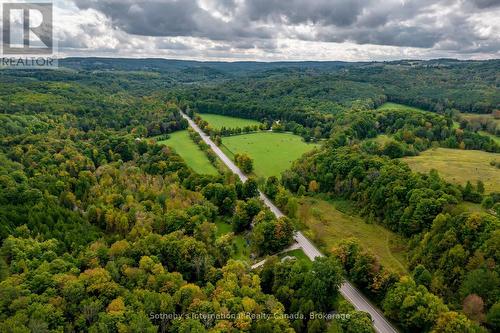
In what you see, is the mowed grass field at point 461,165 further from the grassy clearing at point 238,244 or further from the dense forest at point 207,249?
the grassy clearing at point 238,244

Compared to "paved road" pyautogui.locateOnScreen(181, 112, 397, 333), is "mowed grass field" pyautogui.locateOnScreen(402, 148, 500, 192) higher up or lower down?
higher up

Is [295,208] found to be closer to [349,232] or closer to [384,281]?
[349,232]

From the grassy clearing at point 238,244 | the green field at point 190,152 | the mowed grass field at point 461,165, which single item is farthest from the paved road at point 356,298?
the green field at point 190,152

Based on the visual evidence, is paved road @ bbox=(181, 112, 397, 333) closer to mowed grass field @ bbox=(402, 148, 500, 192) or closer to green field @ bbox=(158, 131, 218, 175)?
mowed grass field @ bbox=(402, 148, 500, 192)

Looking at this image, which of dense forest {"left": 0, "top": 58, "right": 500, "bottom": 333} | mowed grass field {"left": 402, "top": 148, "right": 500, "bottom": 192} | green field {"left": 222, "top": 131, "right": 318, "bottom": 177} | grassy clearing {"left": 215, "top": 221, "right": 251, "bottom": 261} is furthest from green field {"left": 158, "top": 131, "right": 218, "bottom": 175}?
mowed grass field {"left": 402, "top": 148, "right": 500, "bottom": 192}

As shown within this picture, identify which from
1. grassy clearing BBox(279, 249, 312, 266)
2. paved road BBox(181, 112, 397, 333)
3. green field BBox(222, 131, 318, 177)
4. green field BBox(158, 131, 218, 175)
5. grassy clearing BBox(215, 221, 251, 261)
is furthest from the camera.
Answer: green field BBox(222, 131, 318, 177)

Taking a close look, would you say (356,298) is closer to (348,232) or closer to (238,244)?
(348,232)

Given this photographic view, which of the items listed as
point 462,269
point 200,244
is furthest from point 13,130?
A: point 462,269
